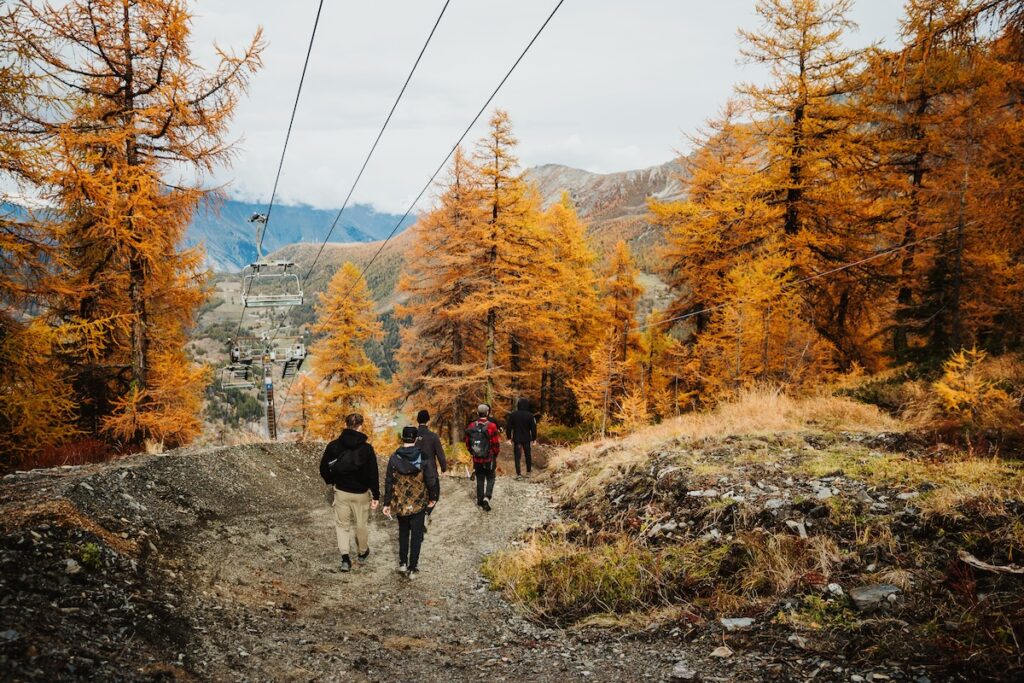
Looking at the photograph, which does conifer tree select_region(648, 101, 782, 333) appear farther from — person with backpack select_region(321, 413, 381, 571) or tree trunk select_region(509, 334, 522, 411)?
person with backpack select_region(321, 413, 381, 571)

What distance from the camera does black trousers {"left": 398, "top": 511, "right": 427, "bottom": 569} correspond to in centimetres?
714

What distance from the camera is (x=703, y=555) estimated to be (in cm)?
604

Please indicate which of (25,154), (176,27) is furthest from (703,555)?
(176,27)

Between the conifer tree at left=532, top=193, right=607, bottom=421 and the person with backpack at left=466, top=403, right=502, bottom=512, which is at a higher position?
the conifer tree at left=532, top=193, right=607, bottom=421

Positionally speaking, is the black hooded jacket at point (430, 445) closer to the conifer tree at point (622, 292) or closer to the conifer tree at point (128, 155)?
the conifer tree at point (128, 155)

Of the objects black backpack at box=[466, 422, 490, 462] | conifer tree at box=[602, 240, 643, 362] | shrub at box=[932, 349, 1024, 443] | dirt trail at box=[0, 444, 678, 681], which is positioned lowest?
dirt trail at box=[0, 444, 678, 681]

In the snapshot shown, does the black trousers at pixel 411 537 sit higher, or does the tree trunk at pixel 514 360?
the tree trunk at pixel 514 360

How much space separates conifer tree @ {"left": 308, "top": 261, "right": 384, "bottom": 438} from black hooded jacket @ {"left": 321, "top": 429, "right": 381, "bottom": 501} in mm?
21823

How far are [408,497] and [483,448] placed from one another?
265 cm

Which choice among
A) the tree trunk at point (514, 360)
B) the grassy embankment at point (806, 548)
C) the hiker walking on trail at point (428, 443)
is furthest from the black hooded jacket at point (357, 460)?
the tree trunk at point (514, 360)

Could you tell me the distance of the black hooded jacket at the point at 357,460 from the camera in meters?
7.16

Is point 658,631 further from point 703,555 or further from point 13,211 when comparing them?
point 13,211

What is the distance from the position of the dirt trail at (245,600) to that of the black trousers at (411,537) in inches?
11.3

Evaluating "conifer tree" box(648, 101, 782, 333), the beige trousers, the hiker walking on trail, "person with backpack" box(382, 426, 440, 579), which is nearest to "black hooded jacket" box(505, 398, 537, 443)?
the hiker walking on trail
